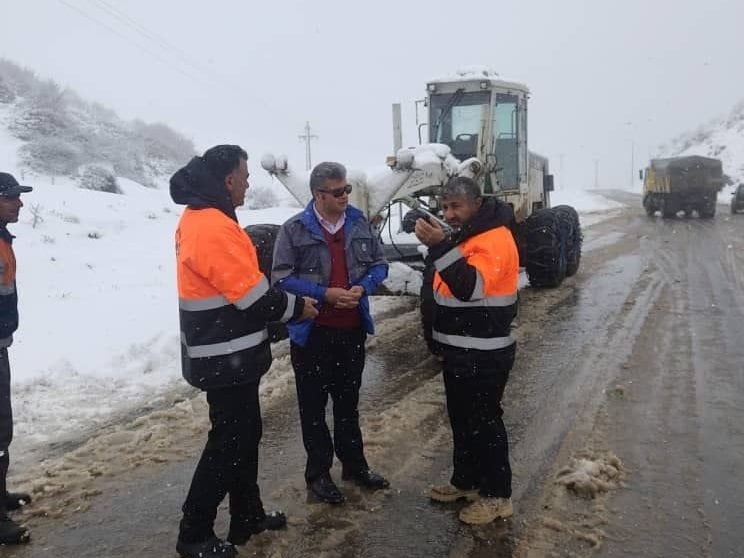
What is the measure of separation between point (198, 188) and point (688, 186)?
26982 millimetres

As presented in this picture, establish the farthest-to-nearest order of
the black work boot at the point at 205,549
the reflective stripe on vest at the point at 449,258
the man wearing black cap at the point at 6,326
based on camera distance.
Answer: the man wearing black cap at the point at 6,326, the reflective stripe on vest at the point at 449,258, the black work boot at the point at 205,549

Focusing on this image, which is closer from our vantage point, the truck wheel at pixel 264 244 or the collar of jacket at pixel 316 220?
the collar of jacket at pixel 316 220

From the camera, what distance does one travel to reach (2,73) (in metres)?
30.3

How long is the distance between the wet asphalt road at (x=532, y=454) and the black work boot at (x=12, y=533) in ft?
0.24

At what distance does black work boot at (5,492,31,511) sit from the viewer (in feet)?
12.9

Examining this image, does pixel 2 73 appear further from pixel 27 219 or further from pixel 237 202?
pixel 237 202

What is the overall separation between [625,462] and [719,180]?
1010 inches

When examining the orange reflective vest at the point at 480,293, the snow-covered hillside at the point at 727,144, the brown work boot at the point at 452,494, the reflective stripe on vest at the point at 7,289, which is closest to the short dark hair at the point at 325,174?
the orange reflective vest at the point at 480,293

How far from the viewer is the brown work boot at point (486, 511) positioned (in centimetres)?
364

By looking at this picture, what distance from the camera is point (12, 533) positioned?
3.55 meters

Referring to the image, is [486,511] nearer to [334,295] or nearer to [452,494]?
[452,494]

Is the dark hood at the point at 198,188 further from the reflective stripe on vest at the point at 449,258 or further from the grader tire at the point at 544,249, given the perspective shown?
the grader tire at the point at 544,249

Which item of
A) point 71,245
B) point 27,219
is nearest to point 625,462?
point 71,245

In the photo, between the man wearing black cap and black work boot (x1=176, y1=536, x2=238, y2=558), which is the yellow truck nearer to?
black work boot (x1=176, y1=536, x2=238, y2=558)
